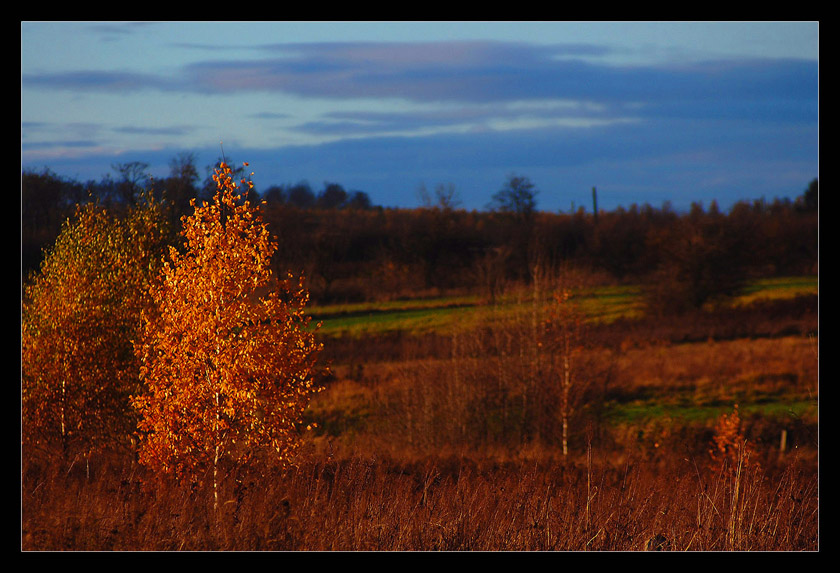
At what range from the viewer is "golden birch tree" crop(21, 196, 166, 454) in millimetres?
15609

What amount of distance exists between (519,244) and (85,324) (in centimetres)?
4004

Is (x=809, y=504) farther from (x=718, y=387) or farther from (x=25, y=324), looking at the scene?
(x=718, y=387)

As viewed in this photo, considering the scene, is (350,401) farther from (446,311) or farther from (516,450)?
(446,311)

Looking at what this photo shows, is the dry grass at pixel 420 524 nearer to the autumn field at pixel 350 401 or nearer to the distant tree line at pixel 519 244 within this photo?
the autumn field at pixel 350 401

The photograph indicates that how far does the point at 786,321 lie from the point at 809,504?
42452mm

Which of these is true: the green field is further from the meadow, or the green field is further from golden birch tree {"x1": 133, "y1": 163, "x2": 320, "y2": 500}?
golden birch tree {"x1": 133, "y1": 163, "x2": 320, "y2": 500}

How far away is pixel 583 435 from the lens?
1136 inches

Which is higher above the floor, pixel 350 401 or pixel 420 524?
pixel 420 524

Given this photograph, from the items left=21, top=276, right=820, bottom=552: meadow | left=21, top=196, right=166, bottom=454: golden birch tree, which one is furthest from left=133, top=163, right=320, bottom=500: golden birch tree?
left=21, top=196, right=166, bottom=454: golden birch tree

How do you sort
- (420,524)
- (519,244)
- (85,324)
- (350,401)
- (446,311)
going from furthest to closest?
(519,244) → (446,311) → (350,401) → (85,324) → (420,524)

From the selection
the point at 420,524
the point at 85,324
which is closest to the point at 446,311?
the point at 85,324

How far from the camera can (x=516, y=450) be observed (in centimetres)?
2453

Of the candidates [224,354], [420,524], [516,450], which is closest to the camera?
[420,524]
